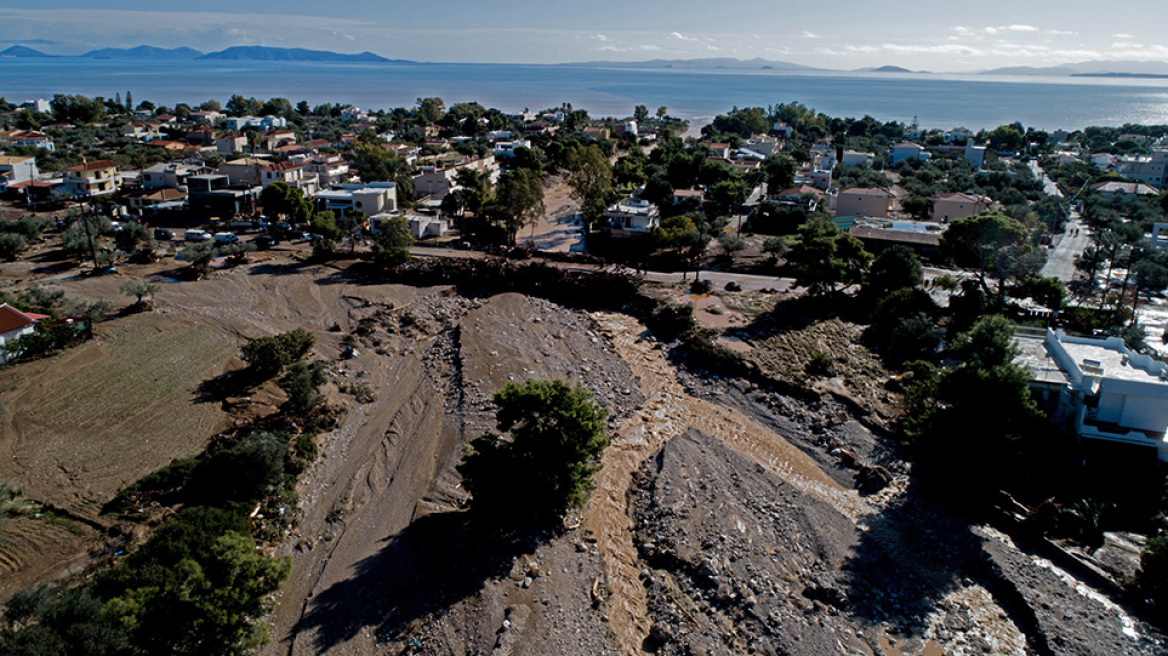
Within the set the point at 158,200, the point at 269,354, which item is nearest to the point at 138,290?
the point at 269,354

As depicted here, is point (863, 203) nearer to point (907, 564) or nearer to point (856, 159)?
point (856, 159)

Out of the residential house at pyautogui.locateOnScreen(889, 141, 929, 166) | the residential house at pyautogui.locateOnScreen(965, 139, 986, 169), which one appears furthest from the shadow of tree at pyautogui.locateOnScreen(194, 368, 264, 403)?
the residential house at pyautogui.locateOnScreen(965, 139, 986, 169)

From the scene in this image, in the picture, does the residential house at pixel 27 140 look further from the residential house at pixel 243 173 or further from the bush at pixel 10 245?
the bush at pixel 10 245

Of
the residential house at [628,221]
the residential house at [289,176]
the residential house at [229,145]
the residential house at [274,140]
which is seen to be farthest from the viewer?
the residential house at [274,140]

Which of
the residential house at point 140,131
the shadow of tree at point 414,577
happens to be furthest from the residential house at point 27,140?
the shadow of tree at point 414,577

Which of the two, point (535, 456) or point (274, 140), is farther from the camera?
point (274, 140)

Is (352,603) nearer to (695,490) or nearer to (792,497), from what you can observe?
(695,490)
